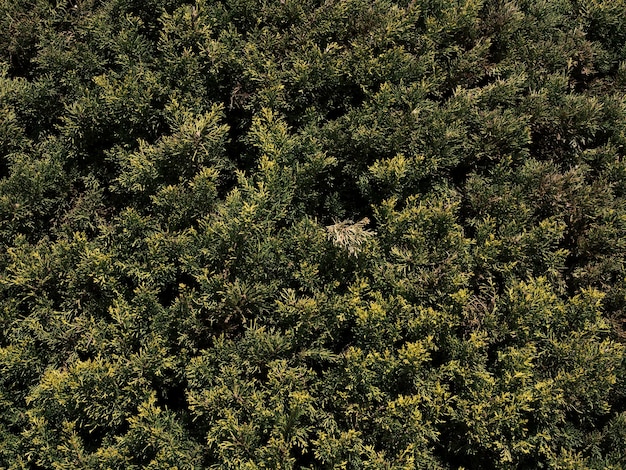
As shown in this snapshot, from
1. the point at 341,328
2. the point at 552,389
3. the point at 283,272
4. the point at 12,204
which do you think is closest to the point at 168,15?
the point at 12,204

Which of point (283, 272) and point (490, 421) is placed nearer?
point (490, 421)

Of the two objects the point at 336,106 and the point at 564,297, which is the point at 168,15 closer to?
the point at 336,106

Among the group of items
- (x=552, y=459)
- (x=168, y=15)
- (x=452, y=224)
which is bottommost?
(x=552, y=459)

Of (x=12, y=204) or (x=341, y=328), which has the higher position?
(x=12, y=204)

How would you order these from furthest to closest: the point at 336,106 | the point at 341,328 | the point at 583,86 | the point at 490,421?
the point at 583,86
the point at 336,106
the point at 341,328
the point at 490,421

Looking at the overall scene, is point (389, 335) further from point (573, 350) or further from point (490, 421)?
point (573, 350)

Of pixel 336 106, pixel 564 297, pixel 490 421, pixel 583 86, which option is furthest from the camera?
pixel 583 86
